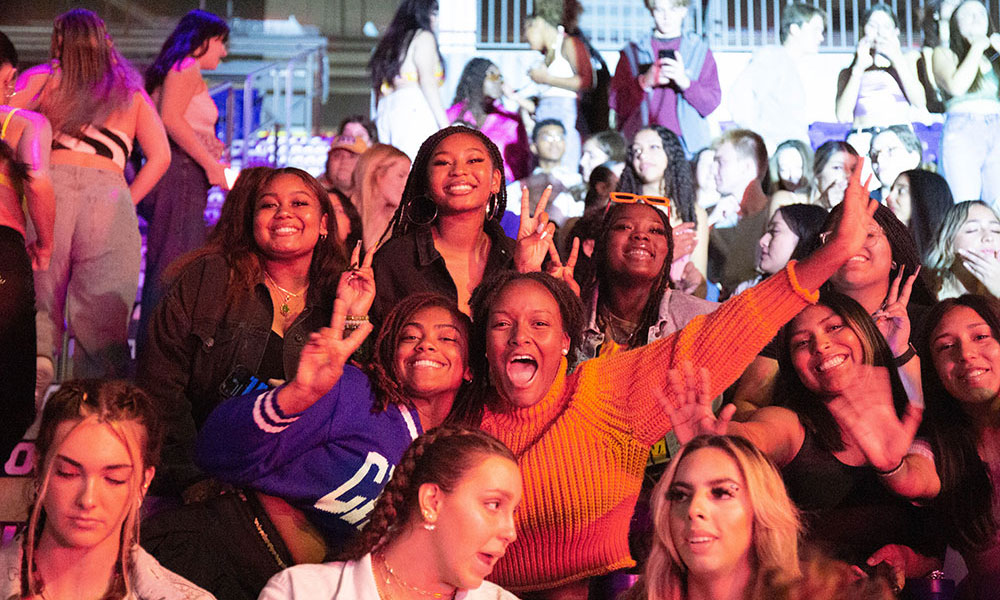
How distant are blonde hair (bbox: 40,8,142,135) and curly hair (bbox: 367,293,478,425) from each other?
1.85 m

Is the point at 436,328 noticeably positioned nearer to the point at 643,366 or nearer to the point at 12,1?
the point at 643,366

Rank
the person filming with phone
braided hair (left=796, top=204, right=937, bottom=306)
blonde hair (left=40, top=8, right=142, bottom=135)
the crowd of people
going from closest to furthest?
the crowd of people
braided hair (left=796, top=204, right=937, bottom=306)
blonde hair (left=40, top=8, right=142, bottom=135)
the person filming with phone

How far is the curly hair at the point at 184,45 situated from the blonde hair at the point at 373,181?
2.90 feet

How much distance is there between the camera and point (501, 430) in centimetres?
321

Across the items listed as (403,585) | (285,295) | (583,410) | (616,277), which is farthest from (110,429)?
(616,277)

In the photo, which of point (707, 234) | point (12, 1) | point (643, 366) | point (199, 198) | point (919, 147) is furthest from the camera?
point (12, 1)

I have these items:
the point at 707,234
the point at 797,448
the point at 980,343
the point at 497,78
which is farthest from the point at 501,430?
the point at 497,78

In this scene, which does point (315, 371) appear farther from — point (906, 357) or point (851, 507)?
point (906, 357)

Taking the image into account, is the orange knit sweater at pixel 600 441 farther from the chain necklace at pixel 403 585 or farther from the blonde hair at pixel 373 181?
the blonde hair at pixel 373 181

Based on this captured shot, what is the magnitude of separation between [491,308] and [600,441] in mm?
469

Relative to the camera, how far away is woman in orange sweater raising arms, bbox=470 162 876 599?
10.1ft

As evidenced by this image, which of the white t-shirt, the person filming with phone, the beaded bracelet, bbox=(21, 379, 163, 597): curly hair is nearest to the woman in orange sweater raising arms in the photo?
the beaded bracelet

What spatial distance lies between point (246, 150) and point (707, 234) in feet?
8.42

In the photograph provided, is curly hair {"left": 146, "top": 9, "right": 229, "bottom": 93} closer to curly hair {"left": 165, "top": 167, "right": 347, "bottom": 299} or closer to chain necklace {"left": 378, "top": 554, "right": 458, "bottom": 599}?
A: curly hair {"left": 165, "top": 167, "right": 347, "bottom": 299}
